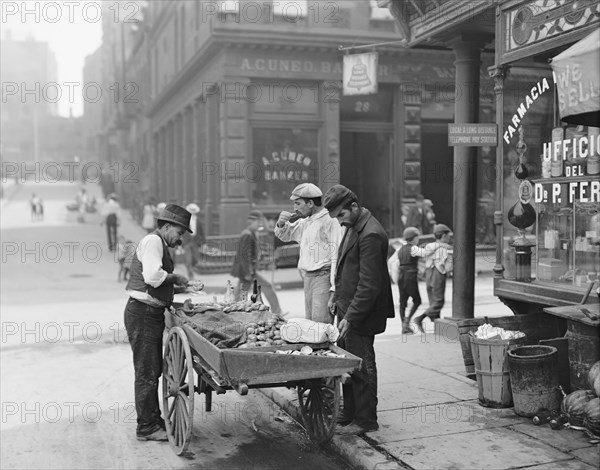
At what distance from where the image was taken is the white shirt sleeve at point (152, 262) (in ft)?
21.9

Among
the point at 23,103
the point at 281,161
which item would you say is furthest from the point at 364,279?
the point at 23,103

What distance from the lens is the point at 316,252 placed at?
8.47 meters

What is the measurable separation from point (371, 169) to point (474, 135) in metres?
14.1

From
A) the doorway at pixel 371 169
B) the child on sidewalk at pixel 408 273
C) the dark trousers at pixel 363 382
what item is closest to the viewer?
the dark trousers at pixel 363 382

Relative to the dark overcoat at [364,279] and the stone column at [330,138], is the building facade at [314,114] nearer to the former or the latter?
the stone column at [330,138]

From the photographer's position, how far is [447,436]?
6344mm

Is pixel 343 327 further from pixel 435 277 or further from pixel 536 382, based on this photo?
pixel 435 277

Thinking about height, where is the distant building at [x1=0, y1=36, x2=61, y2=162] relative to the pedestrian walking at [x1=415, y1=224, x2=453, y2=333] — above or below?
above

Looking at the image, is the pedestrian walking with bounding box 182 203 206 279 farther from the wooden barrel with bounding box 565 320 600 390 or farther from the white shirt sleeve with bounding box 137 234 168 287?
the wooden barrel with bounding box 565 320 600 390

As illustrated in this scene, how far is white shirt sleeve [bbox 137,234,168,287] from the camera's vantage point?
666 centimetres

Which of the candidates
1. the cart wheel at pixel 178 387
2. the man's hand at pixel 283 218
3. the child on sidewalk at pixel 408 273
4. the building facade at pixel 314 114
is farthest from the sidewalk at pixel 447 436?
the building facade at pixel 314 114

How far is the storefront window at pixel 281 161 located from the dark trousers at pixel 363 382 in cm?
1567

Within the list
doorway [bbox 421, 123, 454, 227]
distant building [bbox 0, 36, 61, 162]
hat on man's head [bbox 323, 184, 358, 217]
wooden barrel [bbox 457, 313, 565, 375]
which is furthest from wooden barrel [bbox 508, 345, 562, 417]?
distant building [bbox 0, 36, 61, 162]

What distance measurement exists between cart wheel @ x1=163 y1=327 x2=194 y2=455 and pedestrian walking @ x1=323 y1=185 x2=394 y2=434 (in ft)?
4.46
